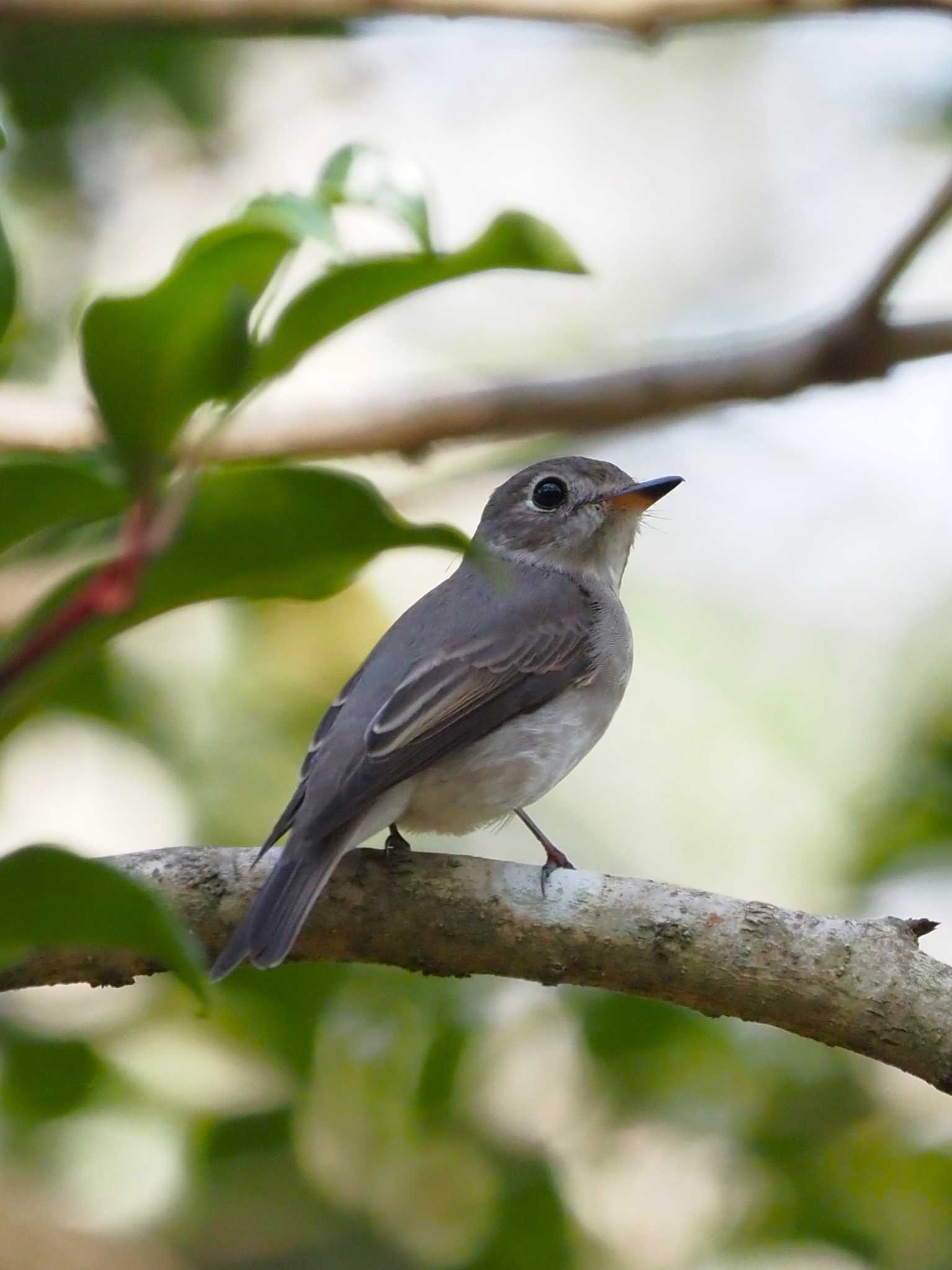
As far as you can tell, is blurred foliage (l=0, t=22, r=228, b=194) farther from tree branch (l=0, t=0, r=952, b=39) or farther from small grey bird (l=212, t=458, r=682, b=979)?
small grey bird (l=212, t=458, r=682, b=979)

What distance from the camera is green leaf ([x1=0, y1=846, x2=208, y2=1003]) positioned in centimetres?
106

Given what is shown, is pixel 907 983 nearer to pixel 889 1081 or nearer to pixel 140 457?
pixel 889 1081

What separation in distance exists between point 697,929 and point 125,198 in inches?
154

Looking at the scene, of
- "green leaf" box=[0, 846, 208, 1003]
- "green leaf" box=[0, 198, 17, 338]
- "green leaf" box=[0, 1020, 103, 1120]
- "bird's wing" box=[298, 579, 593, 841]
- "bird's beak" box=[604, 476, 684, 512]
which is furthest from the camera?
"bird's beak" box=[604, 476, 684, 512]

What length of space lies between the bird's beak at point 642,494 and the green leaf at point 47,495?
323 cm

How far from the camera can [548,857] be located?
3.42 meters

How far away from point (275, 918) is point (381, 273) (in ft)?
5.45

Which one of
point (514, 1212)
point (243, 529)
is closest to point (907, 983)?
point (514, 1212)

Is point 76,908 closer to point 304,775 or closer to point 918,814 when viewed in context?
point 304,775

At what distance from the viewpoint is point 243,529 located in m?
1.20

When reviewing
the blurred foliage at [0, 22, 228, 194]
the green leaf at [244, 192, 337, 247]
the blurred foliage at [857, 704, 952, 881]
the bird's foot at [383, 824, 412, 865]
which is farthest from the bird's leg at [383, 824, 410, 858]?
the blurred foliage at [0, 22, 228, 194]

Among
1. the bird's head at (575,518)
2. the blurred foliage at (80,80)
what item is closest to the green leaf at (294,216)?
the bird's head at (575,518)

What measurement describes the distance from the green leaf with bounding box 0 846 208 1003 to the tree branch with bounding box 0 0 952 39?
8.46ft

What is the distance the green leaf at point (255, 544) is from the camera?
45.0 inches
